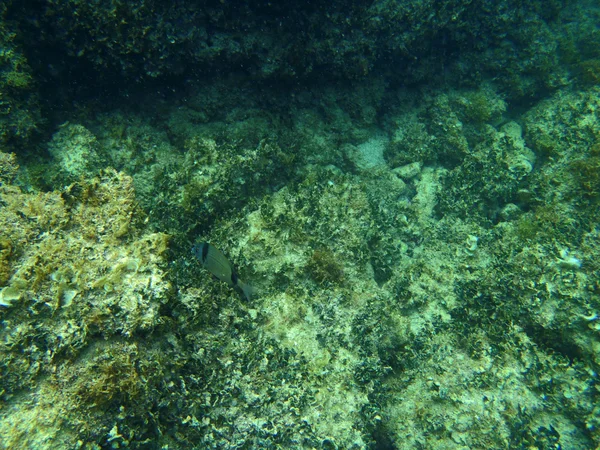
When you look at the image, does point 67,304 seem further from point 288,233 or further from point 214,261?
point 288,233

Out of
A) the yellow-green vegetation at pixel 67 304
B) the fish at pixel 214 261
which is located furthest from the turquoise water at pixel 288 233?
the fish at pixel 214 261

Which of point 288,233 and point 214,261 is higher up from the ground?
point 214,261

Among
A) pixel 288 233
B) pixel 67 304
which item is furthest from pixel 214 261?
pixel 288 233

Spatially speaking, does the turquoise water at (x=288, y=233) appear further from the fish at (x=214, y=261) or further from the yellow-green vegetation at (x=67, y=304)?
the fish at (x=214, y=261)

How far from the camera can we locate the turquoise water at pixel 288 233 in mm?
2209

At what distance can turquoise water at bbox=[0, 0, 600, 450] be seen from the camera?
7.25ft

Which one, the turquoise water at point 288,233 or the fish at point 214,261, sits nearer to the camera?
the turquoise water at point 288,233

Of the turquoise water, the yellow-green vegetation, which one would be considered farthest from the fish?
the yellow-green vegetation

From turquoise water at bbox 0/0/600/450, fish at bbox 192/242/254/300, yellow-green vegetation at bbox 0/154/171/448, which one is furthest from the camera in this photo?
fish at bbox 192/242/254/300

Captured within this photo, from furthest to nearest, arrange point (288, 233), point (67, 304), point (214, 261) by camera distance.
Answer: point (288, 233) < point (214, 261) < point (67, 304)

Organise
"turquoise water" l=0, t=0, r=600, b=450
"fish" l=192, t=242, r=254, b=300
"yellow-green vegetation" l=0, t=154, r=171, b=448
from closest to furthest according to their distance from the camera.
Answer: "yellow-green vegetation" l=0, t=154, r=171, b=448, "turquoise water" l=0, t=0, r=600, b=450, "fish" l=192, t=242, r=254, b=300

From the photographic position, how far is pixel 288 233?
3725mm

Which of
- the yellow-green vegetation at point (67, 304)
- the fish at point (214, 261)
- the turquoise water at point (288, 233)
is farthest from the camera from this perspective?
the fish at point (214, 261)

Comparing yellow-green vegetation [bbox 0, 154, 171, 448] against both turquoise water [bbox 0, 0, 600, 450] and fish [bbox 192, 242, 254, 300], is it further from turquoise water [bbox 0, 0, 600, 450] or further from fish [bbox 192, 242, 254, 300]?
fish [bbox 192, 242, 254, 300]
